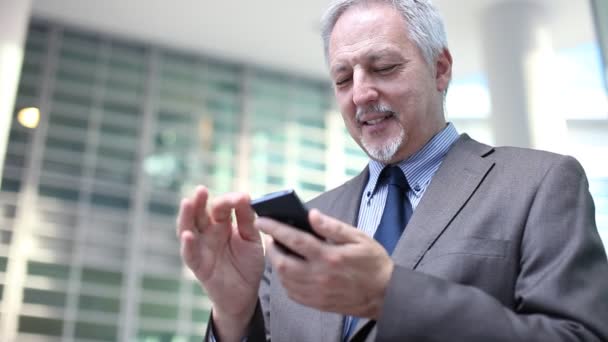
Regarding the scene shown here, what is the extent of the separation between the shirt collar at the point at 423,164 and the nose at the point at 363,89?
202 millimetres

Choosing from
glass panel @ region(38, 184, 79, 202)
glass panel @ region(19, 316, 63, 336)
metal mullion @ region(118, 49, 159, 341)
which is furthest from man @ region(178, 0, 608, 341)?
glass panel @ region(38, 184, 79, 202)

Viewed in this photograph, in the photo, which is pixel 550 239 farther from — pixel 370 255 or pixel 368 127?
pixel 368 127

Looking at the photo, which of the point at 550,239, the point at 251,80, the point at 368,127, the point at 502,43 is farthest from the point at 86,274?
the point at 550,239

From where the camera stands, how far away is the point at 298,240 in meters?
1.24

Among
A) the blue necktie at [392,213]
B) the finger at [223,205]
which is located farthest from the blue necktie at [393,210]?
the finger at [223,205]

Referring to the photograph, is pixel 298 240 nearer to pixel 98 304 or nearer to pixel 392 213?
pixel 392 213

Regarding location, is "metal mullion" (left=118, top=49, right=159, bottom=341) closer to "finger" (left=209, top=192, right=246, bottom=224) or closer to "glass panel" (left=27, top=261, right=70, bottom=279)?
"glass panel" (left=27, top=261, right=70, bottom=279)

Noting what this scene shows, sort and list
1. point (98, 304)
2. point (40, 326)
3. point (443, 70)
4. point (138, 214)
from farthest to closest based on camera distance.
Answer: point (138, 214), point (98, 304), point (40, 326), point (443, 70)

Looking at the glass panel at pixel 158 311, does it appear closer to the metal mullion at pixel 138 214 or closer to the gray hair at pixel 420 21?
the metal mullion at pixel 138 214

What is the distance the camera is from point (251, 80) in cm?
1005

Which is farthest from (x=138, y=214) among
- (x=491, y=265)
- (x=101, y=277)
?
(x=491, y=265)

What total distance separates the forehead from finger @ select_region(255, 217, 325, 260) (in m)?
0.86

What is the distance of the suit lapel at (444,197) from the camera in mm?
1619

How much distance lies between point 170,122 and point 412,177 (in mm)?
7675
